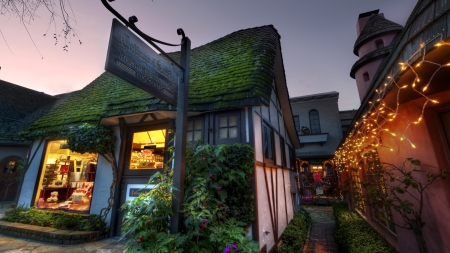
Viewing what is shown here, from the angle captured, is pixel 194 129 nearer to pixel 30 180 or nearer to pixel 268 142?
pixel 268 142

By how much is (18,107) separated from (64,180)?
10.1 metres

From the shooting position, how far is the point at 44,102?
51.1 feet

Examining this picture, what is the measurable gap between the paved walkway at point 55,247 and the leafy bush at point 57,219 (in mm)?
479

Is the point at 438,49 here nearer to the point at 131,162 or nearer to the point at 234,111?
the point at 234,111

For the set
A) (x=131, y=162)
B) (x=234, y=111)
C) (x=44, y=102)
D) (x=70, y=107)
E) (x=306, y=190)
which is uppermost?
(x=44, y=102)

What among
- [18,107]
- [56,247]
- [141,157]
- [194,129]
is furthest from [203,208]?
[18,107]

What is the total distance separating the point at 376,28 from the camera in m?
11.9

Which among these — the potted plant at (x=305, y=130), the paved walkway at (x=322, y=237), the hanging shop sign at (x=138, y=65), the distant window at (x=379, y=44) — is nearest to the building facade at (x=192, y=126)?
the paved walkway at (x=322, y=237)

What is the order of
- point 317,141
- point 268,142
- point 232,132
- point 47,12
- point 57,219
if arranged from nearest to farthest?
point 47,12 → point 232,132 → point 57,219 → point 268,142 → point 317,141

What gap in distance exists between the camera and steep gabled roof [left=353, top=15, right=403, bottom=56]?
1152cm

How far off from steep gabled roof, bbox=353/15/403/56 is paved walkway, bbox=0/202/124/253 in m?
16.0

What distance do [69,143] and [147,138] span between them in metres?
2.05

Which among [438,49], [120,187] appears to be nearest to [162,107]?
[120,187]

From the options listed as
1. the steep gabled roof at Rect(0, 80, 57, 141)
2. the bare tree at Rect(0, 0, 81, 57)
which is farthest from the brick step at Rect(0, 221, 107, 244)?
the steep gabled roof at Rect(0, 80, 57, 141)
